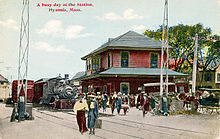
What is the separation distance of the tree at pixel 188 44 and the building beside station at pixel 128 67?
619 mm

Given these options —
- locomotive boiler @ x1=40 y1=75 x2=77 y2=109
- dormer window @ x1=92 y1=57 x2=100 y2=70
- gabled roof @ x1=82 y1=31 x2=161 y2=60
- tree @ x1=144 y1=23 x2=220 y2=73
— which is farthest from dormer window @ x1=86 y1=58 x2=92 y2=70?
locomotive boiler @ x1=40 y1=75 x2=77 y2=109

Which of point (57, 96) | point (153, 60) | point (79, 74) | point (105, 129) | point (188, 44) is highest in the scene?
point (188, 44)

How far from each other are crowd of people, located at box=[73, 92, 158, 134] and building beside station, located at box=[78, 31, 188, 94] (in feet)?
1.60

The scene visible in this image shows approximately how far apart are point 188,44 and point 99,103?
17.6 feet

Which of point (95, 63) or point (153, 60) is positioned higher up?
point (153, 60)

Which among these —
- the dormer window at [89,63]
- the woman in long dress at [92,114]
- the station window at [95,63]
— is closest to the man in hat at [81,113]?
the woman in long dress at [92,114]

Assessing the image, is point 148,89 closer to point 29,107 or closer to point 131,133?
point 131,133

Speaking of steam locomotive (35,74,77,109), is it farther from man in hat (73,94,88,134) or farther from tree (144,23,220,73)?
tree (144,23,220,73)

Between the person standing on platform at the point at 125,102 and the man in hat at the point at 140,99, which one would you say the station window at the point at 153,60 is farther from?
the person standing on platform at the point at 125,102

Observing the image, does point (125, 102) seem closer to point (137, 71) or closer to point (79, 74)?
point (137, 71)

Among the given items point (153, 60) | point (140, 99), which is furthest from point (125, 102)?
point (153, 60)

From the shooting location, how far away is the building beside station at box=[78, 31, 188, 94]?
1236 cm

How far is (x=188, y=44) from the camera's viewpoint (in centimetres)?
1357

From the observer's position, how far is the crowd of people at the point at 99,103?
991cm
